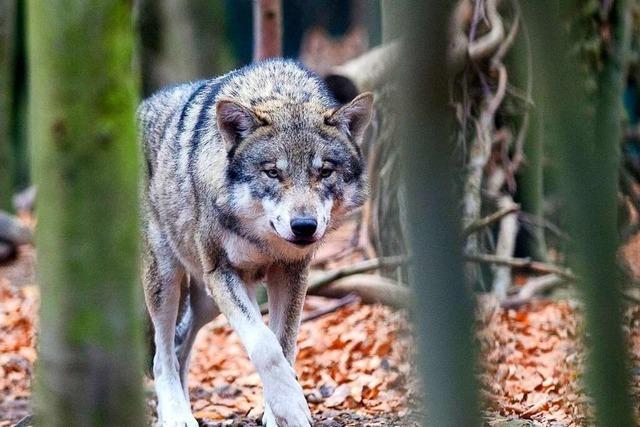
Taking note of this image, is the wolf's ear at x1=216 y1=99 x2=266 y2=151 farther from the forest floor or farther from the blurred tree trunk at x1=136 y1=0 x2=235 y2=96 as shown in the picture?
the blurred tree trunk at x1=136 y1=0 x2=235 y2=96

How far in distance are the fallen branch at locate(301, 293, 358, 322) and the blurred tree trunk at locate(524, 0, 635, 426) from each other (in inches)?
276

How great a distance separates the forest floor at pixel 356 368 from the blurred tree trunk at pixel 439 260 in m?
3.19

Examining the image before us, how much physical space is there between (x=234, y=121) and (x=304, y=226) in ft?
2.83

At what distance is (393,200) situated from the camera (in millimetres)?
9820

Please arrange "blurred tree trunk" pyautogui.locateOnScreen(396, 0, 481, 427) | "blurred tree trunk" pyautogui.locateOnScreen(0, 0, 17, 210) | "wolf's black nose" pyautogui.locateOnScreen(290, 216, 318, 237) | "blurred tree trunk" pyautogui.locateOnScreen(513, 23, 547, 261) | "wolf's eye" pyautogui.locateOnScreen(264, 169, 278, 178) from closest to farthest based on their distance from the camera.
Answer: "blurred tree trunk" pyautogui.locateOnScreen(396, 0, 481, 427) → "wolf's black nose" pyautogui.locateOnScreen(290, 216, 318, 237) → "wolf's eye" pyautogui.locateOnScreen(264, 169, 278, 178) → "blurred tree trunk" pyautogui.locateOnScreen(513, 23, 547, 261) → "blurred tree trunk" pyautogui.locateOnScreen(0, 0, 17, 210)

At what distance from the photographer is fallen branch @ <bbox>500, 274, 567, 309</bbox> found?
1011 centimetres

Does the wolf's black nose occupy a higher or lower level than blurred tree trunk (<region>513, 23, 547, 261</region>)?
lower

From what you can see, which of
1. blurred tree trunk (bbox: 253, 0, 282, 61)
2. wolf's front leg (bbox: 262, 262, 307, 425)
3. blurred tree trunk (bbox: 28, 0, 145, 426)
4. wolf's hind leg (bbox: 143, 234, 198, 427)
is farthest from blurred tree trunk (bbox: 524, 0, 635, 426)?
blurred tree trunk (bbox: 253, 0, 282, 61)

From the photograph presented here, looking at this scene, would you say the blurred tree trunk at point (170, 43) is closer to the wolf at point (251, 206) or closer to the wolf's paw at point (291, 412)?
the wolf at point (251, 206)

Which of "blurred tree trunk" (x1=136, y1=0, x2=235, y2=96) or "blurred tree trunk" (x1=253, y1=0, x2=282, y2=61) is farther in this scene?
"blurred tree trunk" (x1=136, y1=0, x2=235, y2=96)

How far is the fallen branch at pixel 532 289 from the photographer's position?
398 inches

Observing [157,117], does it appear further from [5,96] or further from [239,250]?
[5,96]

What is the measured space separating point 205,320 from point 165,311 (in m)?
0.42

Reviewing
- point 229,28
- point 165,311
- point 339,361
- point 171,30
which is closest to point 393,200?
point 339,361
